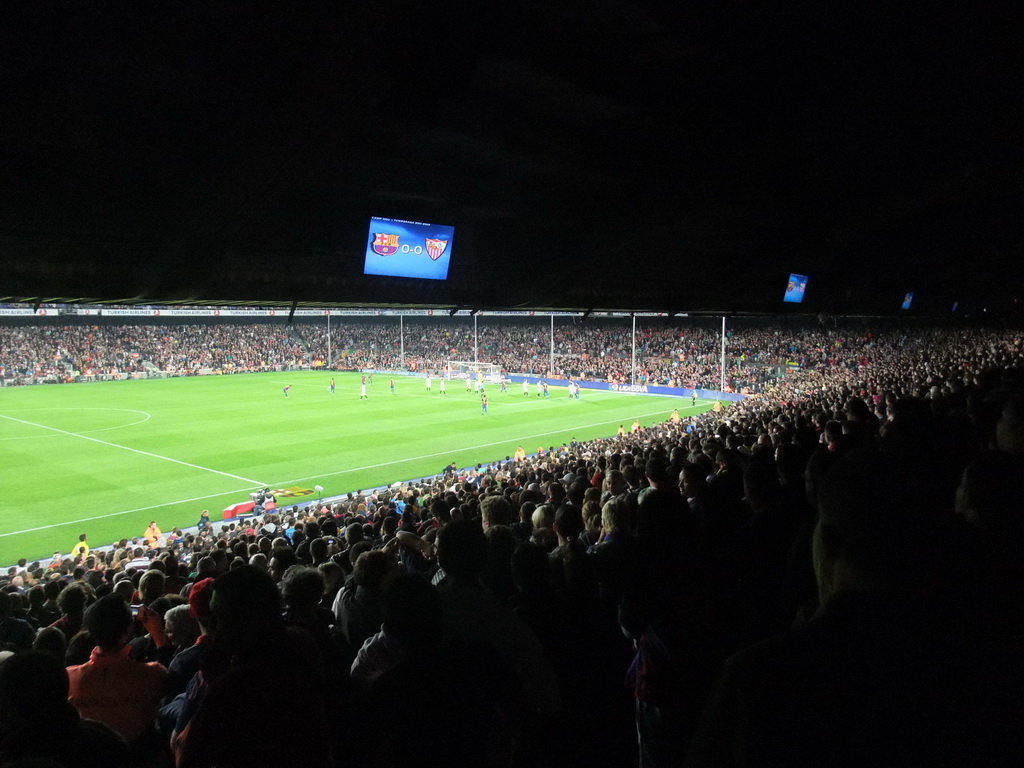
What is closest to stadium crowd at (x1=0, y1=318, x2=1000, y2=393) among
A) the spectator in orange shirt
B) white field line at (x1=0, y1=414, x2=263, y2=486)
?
white field line at (x1=0, y1=414, x2=263, y2=486)

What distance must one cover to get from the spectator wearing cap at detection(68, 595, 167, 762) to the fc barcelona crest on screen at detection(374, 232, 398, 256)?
11721 mm

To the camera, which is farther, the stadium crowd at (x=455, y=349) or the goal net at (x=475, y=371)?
the goal net at (x=475, y=371)

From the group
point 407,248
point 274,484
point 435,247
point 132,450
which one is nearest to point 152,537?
point 274,484

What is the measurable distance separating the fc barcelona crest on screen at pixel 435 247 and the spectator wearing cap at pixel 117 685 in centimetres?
1248

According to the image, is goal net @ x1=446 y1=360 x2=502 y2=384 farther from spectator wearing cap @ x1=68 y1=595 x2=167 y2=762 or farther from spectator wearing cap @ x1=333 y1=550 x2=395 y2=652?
spectator wearing cap @ x1=68 y1=595 x2=167 y2=762

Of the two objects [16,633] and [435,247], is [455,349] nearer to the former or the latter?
[435,247]

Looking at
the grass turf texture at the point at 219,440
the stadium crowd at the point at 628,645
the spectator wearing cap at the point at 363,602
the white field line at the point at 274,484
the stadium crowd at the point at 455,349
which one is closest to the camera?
the stadium crowd at the point at 628,645

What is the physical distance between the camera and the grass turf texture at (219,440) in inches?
811

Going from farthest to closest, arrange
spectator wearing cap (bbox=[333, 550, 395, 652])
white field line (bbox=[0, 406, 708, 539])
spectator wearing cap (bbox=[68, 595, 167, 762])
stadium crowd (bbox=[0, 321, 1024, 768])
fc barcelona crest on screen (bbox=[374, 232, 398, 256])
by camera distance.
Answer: white field line (bbox=[0, 406, 708, 539]) → fc barcelona crest on screen (bbox=[374, 232, 398, 256]) → spectator wearing cap (bbox=[333, 550, 395, 652]) → spectator wearing cap (bbox=[68, 595, 167, 762]) → stadium crowd (bbox=[0, 321, 1024, 768])

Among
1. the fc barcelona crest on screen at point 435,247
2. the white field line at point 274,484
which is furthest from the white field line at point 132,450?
the fc barcelona crest on screen at point 435,247

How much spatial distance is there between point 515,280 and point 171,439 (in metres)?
18.8

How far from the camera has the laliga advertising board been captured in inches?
572

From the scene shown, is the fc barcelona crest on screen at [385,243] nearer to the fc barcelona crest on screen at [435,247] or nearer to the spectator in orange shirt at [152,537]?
the fc barcelona crest on screen at [435,247]

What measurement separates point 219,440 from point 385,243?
19009 mm
